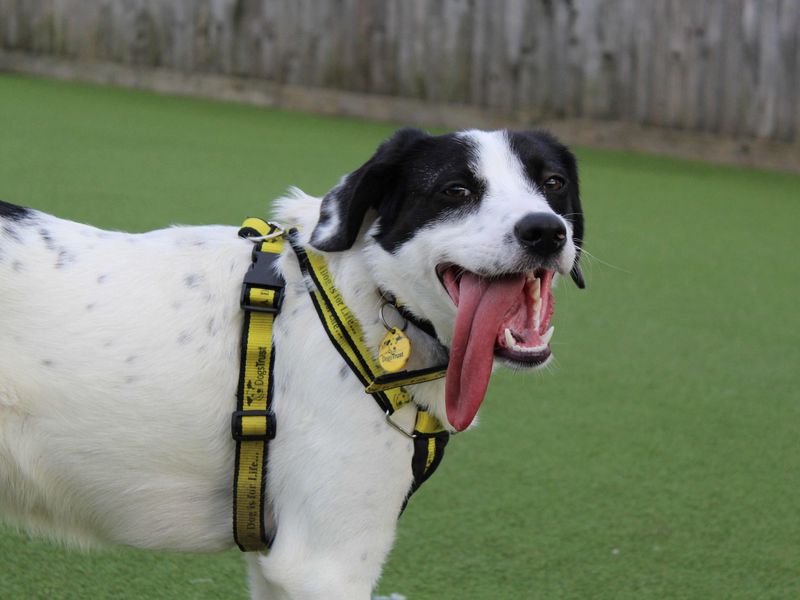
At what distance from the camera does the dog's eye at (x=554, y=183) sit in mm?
2262

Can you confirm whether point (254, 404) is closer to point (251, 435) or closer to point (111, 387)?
→ point (251, 435)

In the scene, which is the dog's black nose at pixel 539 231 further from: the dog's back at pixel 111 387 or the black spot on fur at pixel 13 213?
the black spot on fur at pixel 13 213

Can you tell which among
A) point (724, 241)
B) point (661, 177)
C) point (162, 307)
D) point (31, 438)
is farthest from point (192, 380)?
point (661, 177)

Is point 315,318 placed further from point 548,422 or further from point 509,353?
point 548,422

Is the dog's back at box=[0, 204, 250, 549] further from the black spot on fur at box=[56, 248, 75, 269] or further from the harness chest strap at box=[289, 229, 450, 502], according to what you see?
the harness chest strap at box=[289, 229, 450, 502]

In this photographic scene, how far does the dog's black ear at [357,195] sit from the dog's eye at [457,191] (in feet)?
0.36

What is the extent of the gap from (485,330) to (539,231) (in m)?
0.20

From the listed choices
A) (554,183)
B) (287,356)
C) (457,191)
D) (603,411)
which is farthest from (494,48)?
(287,356)

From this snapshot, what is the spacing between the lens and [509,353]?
2.04 metres

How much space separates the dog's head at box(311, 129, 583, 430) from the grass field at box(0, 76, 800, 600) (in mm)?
943

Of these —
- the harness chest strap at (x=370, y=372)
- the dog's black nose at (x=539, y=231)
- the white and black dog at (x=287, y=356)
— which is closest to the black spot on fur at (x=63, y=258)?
the white and black dog at (x=287, y=356)

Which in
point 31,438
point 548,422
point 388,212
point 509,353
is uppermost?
point 388,212

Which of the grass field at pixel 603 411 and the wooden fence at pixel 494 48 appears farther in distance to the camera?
the wooden fence at pixel 494 48

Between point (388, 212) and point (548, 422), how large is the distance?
1763mm
